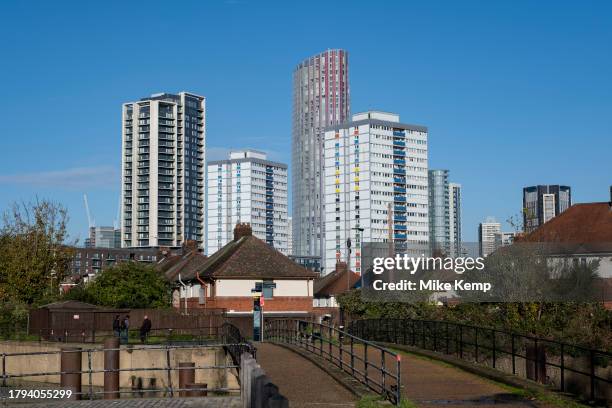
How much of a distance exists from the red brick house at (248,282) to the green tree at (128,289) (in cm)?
380

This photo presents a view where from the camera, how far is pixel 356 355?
25.6m

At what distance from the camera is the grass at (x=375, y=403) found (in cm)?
1715

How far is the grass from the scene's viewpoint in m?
17.1

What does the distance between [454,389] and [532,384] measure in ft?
6.14

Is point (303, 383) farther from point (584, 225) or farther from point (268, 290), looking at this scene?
point (584, 225)

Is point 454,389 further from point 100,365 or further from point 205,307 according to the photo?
point 205,307

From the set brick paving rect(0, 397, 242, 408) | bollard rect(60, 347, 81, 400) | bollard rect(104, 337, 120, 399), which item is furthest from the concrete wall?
brick paving rect(0, 397, 242, 408)

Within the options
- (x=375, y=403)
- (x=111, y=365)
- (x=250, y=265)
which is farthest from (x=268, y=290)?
(x=375, y=403)

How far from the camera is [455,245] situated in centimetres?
4728

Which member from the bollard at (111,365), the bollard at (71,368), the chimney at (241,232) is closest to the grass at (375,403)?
the bollard at (111,365)

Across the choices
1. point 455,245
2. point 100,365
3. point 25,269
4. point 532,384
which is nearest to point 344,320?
point 455,245

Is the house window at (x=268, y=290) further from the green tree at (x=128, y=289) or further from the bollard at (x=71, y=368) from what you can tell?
the bollard at (x=71, y=368)

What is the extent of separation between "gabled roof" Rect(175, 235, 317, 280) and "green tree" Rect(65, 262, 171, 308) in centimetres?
414

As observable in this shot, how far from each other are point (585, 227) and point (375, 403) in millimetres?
54800
